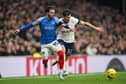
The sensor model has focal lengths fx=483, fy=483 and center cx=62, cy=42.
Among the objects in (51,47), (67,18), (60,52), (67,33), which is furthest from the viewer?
(67,33)

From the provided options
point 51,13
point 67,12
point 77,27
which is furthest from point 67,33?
point 77,27

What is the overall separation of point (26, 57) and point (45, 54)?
164 inches

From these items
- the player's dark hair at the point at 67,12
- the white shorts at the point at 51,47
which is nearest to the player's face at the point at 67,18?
the player's dark hair at the point at 67,12

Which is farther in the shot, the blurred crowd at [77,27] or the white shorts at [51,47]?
the blurred crowd at [77,27]

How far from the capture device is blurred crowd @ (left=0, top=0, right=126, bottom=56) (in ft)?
70.5

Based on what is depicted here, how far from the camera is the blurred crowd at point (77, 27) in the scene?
70.5 ft

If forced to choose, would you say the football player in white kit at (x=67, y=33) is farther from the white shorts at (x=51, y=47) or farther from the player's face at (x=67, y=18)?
the white shorts at (x=51, y=47)

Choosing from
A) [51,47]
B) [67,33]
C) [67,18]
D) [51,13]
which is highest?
[51,13]

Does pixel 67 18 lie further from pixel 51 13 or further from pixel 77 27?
pixel 77 27

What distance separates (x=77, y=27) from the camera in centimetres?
2638

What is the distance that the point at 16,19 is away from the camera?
77.8 feet

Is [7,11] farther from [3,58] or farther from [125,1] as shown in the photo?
[125,1]

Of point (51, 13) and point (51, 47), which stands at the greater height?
point (51, 13)

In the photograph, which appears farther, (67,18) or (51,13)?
(67,18)
